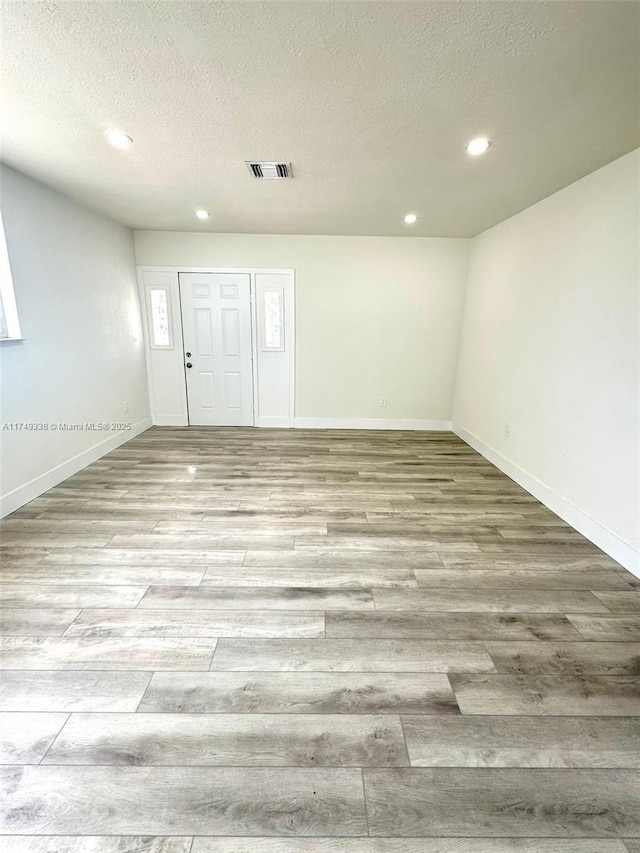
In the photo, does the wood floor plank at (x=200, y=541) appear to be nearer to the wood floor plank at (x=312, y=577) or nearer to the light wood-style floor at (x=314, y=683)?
the light wood-style floor at (x=314, y=683)

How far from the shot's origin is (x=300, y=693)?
1360mm

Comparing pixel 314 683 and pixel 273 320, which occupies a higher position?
pixel 273 320

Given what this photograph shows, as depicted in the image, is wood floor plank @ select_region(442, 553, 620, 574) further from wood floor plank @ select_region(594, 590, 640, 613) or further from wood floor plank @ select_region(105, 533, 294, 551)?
wood floor plank @ select_region(105, 533, 294, 551)

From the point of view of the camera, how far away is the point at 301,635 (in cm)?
162

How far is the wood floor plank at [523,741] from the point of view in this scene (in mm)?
1160

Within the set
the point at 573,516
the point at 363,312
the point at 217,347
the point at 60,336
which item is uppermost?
the point at 363,312

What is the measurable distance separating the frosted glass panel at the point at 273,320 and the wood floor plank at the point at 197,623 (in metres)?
3.58

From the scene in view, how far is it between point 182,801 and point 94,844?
22 cm

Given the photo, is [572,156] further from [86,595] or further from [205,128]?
[86,595]

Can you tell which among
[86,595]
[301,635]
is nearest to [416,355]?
[301,635]

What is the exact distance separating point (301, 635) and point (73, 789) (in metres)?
0.88

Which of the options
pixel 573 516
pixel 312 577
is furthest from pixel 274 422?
pixel 573 516

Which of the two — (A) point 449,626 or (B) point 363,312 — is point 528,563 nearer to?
(A) point 449,626

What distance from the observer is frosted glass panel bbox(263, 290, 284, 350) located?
15.0ft
